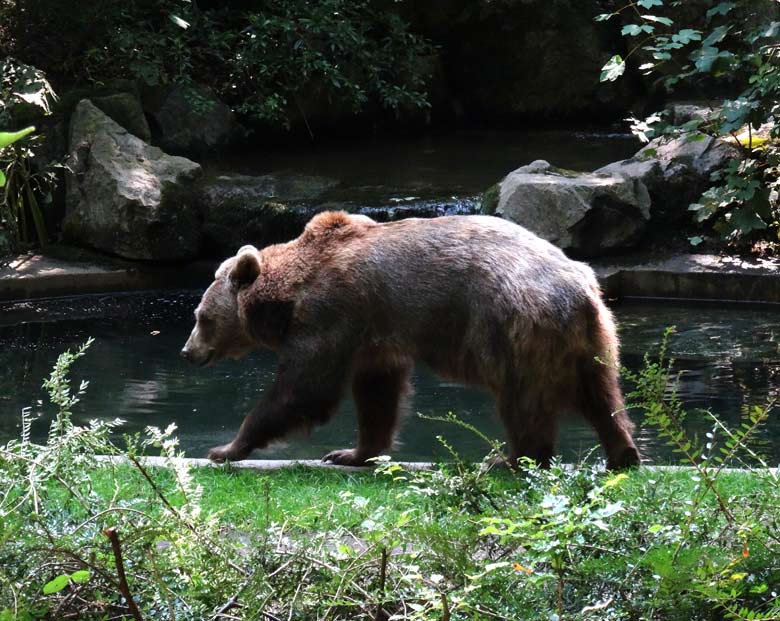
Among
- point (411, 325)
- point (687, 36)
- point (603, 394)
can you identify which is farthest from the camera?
point (687, 36)

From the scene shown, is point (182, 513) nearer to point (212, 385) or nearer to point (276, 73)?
point (212, 385)

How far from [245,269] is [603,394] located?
2267mm

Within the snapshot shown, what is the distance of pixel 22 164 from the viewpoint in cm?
1334

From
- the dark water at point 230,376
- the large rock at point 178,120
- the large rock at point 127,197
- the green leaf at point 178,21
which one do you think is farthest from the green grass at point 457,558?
the large rock at point 178,120

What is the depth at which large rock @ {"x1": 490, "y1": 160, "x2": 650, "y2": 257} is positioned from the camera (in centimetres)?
1179

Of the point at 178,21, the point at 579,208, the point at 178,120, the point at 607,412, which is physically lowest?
the point at 607,412

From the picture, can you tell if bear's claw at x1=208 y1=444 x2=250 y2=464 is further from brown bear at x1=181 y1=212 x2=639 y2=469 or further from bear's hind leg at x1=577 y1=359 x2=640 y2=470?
bear's hind leg at x1=577 y1=359 x2=640 y2=470

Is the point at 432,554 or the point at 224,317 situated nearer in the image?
the point at 432,554

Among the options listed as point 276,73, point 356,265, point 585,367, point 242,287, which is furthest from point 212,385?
point 276,73

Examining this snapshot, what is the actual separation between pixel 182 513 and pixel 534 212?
820 cm

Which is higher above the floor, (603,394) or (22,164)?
(22,164)

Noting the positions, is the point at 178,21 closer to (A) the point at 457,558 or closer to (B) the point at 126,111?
(B) the point at 126,111

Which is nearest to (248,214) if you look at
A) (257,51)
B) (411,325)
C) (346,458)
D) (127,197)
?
(127,197)

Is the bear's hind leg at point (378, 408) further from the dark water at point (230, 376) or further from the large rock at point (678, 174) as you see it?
the large rock at point (678, 174)
